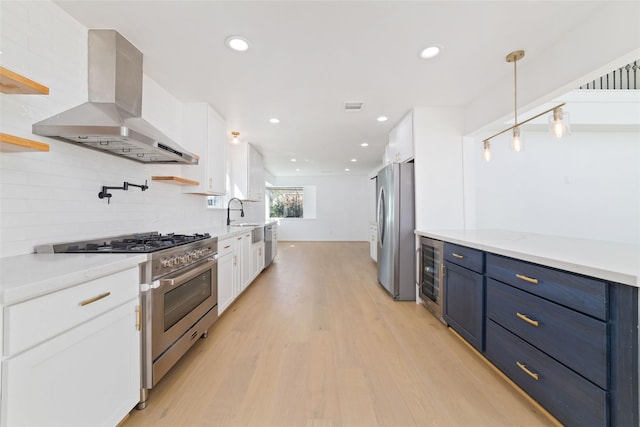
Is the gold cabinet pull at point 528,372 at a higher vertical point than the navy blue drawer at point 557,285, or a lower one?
lower

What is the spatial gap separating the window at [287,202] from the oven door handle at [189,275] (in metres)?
6.98

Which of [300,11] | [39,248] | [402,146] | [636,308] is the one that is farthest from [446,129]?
[39,248]

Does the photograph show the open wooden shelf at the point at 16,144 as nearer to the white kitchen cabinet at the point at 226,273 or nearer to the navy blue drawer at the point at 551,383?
the white kitchen cabinet at the point at 226,273

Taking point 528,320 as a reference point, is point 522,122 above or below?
above

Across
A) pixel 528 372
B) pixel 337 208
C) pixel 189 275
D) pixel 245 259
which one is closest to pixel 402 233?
pixel 528 372

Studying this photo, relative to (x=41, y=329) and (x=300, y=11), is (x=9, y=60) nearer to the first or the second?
(x=41, y=329)

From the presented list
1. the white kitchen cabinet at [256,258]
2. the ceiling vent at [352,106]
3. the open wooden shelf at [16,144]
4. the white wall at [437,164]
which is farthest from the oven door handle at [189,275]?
the white wall at [437,164]

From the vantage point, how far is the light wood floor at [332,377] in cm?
134

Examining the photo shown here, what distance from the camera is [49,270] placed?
0.96 meters

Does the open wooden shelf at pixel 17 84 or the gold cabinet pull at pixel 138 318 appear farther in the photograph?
the gold cabinet pull at pixel 138 318

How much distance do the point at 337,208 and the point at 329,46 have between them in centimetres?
731

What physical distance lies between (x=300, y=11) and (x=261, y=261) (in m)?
3.63

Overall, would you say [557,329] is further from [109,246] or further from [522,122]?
[109,246]

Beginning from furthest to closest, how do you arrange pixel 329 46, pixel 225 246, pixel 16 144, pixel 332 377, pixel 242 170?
pixel 242 170
pixel 225 246
pixel 329 46
pixel 332 377
pixel 16 144
